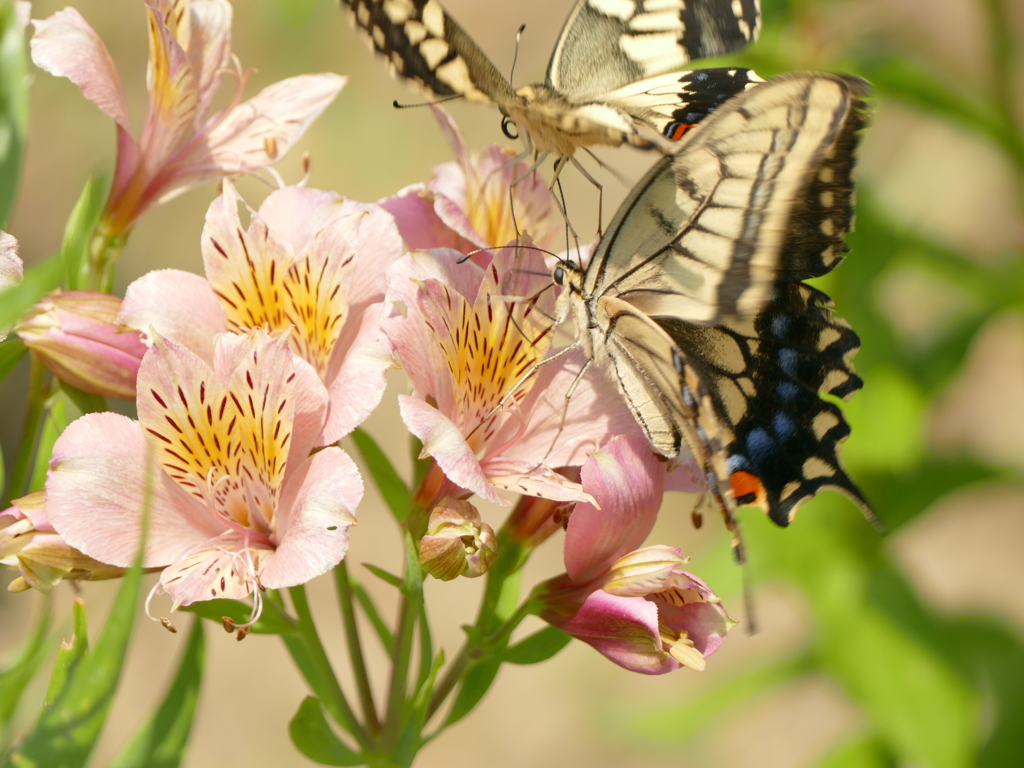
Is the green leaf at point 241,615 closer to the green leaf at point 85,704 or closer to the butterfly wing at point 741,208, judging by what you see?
the green leaf at point 85,704

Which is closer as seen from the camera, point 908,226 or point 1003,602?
point 908,226

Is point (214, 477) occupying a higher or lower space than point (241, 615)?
higher

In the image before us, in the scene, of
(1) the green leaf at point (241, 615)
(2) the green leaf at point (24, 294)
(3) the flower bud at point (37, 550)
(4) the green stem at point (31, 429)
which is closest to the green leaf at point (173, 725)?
(1) the green leaf at point (241, 615)

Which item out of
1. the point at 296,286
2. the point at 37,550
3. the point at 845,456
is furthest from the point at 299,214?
the point at 845,456

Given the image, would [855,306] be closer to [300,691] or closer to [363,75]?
[300,691]

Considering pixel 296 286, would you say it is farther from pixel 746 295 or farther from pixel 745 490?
pixel 745 490

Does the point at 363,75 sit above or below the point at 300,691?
above

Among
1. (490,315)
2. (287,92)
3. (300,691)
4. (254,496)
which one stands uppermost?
(287,92)

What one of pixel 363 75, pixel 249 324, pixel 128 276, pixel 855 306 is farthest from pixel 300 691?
pixel 363 75
